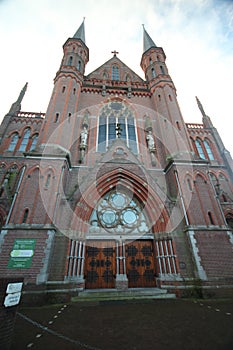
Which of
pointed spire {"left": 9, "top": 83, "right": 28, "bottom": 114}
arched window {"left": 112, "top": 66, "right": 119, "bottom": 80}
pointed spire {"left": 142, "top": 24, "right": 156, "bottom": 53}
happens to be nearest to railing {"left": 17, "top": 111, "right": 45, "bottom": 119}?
pointed spire {"left": 9, "top": 83, "right": 28, "bottom": 114}

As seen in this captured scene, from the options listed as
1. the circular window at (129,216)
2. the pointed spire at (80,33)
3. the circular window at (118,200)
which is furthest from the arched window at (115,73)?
the circular window at (129,216)

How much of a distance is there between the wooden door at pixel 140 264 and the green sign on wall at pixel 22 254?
5.10 metres

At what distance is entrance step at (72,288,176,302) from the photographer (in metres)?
7.31

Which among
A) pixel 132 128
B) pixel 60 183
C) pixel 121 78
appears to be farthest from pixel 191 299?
pixel 121 78

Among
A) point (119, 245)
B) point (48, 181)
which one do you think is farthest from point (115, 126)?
point (119, 245)

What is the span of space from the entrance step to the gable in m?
19.1

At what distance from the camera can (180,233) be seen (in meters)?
9.27

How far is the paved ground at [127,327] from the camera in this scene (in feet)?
11.7

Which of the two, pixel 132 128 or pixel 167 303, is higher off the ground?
pixel 132 128

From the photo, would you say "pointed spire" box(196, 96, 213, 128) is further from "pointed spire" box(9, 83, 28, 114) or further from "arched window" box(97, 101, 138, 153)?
"pointed spire" box(9, 83, 28, 114)

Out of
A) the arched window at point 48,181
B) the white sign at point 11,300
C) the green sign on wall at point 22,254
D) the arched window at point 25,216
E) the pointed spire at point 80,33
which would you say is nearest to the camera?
the white sign at point 11,300

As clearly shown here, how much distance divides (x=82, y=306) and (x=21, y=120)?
641 inches

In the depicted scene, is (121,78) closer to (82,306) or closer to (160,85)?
(160,85)

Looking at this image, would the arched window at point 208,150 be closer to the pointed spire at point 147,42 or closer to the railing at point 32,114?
the pointed spire at point 147,42
